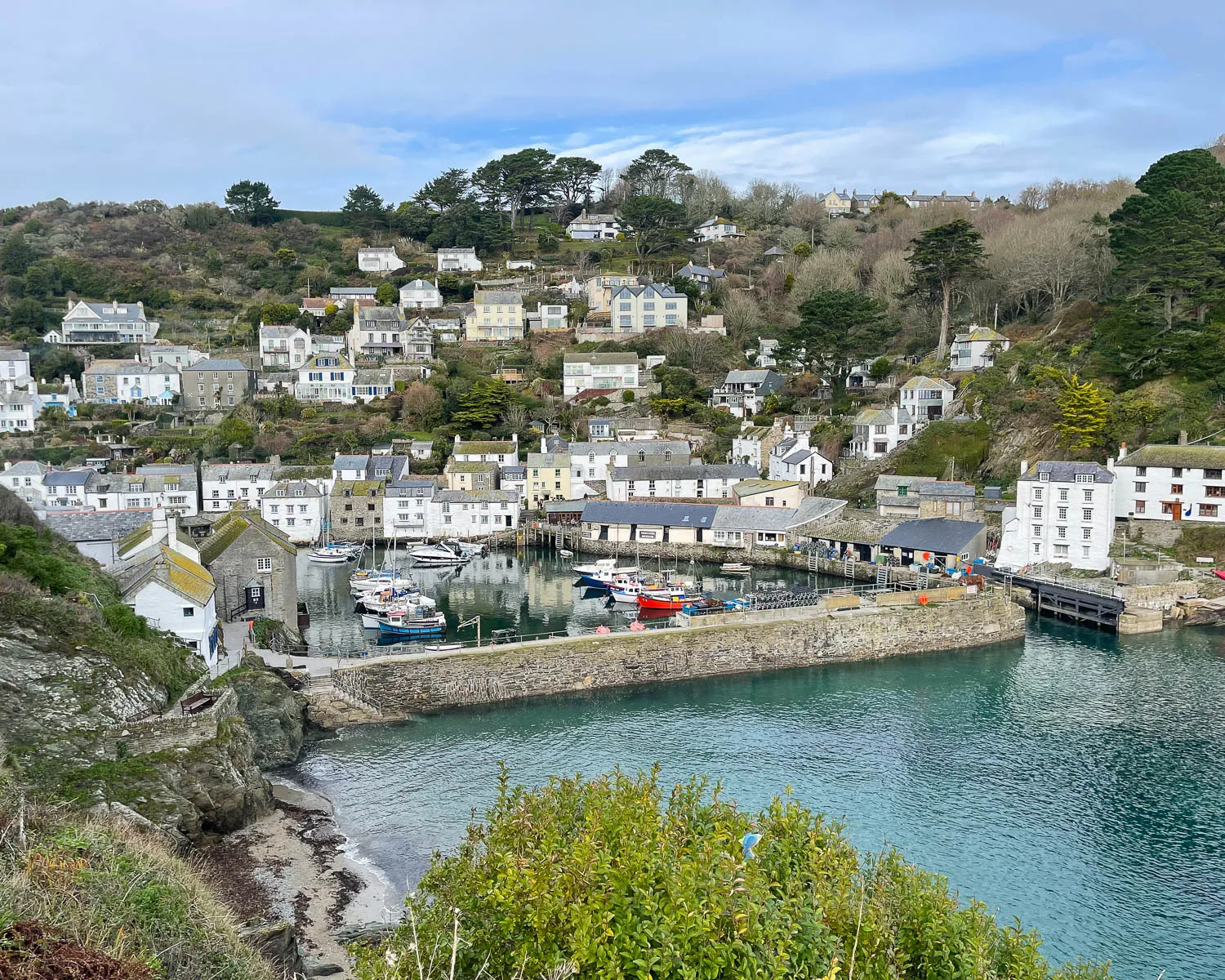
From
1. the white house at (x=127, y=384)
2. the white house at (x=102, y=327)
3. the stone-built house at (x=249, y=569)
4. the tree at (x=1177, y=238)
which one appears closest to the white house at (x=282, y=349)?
the white house at (x=127, y=384)

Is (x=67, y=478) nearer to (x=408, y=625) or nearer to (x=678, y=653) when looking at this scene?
(x=408, y=625)

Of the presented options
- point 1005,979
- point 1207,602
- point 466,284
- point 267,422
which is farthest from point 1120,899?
point 466,284

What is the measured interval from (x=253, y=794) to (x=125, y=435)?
4531 cm

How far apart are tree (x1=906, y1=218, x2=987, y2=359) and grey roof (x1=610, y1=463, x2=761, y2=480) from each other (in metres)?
14.7

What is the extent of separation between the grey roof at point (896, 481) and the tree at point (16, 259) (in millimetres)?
69743

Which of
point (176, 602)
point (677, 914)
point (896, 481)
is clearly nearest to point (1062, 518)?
point (896, 481)

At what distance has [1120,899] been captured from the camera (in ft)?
50.4

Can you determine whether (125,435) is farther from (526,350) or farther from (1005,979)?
(1005,979)

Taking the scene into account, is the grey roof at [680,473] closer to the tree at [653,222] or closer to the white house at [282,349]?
the white house at [282,349]

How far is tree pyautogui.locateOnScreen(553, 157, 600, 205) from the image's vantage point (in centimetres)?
8862

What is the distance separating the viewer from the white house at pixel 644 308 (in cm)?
6800

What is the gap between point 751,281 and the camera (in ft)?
249

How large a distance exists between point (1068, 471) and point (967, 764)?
60.0 feet

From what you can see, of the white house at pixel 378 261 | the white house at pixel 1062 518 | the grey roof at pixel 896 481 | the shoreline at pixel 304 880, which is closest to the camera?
the shoreline at pixel 304 880
